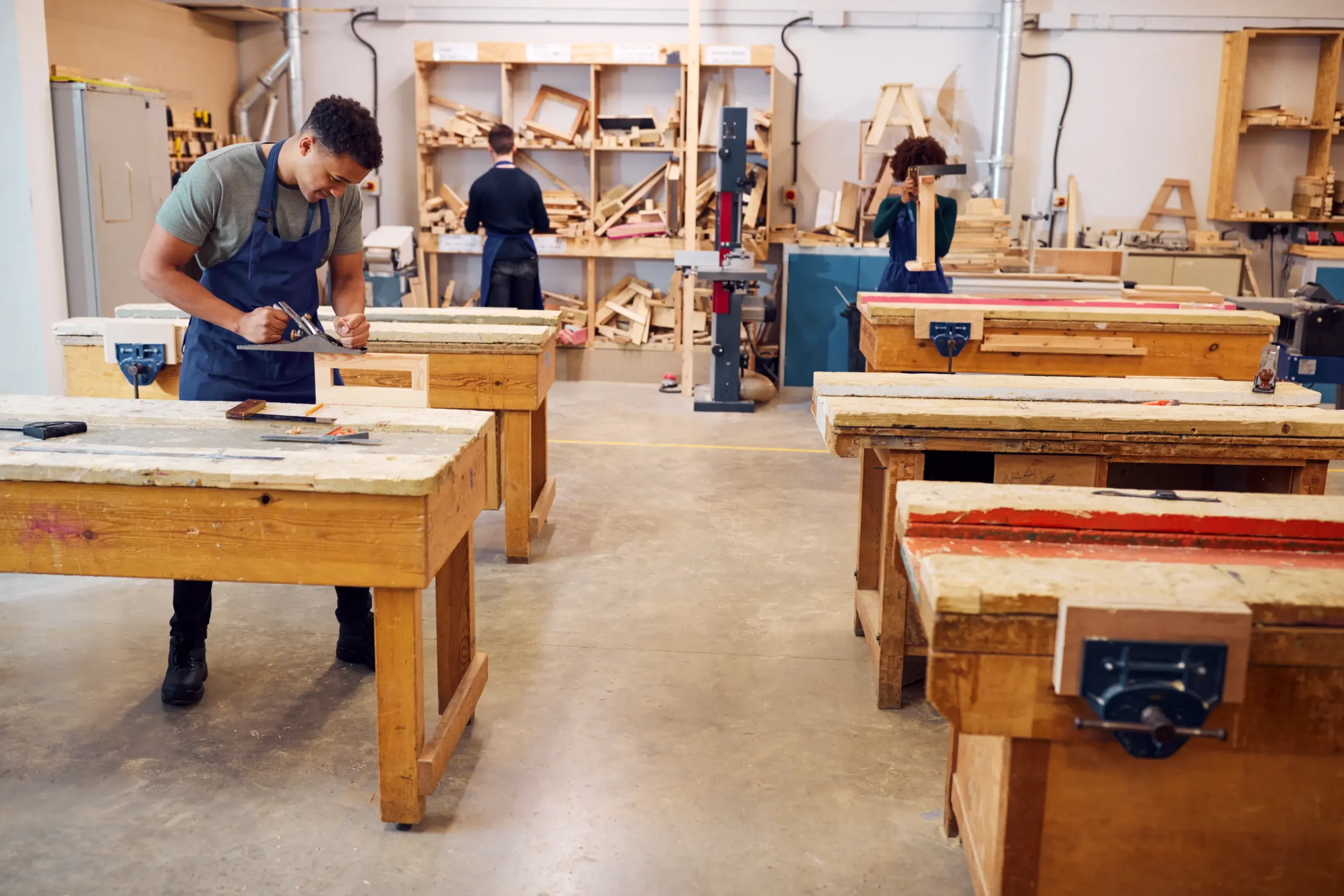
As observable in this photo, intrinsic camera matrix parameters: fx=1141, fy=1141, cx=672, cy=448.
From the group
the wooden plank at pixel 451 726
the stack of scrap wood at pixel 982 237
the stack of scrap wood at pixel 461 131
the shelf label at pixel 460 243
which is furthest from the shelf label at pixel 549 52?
the wooden plank at pixel 451 726

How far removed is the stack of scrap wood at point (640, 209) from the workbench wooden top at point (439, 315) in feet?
11.5

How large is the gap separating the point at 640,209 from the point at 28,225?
13.7ft

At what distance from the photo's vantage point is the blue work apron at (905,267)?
580 centimetres

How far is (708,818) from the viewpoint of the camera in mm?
2689

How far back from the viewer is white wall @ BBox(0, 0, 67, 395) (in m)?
5.51

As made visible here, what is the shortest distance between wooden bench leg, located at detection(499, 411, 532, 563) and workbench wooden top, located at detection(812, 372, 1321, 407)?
1333 millimetres

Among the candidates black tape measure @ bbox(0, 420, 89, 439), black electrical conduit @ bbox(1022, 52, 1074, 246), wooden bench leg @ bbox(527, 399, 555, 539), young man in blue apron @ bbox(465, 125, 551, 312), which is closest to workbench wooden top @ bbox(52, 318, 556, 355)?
wooden bench leg @ bbox(527, 399, 555, 539)

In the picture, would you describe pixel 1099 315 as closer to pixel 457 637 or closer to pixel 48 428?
pixel 457 637

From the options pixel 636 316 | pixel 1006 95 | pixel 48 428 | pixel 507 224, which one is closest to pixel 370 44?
pixel 507 224

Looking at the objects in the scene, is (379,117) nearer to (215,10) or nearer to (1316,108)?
(215,10)

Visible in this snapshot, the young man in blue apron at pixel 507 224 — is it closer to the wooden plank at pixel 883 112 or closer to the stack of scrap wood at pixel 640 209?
the stack of scrap wood at pixel 640 209

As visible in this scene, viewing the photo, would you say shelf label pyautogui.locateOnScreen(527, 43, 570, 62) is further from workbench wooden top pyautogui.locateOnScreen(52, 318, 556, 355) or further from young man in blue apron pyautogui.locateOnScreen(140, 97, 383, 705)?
young man in blue apron pyautogui.locateOnScreen(140, 97, 383, 705)

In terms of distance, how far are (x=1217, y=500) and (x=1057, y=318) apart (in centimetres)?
200

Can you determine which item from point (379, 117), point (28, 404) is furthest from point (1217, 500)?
point (379, 117)
